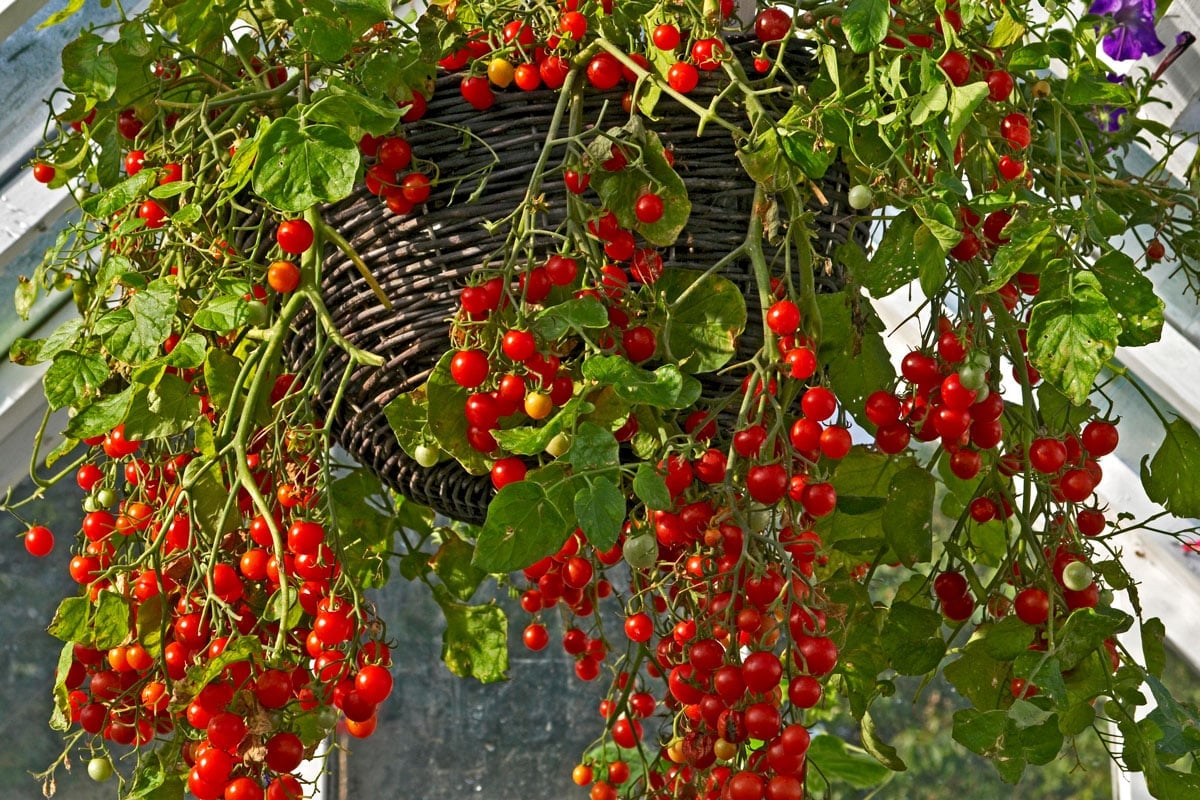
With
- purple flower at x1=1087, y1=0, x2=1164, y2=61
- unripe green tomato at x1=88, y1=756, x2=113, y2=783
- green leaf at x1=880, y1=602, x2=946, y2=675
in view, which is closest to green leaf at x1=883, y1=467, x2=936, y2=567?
green leaf at x1=880, y1=602, x2=946, y2=675

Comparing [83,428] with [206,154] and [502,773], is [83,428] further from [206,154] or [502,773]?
[502,773]

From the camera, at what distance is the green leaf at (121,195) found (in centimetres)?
68

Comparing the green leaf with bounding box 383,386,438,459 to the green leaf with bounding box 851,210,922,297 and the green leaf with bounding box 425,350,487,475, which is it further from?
the green leaf with bounding box 851,210,922,297

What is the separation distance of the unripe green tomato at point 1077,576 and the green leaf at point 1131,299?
12 centimetres

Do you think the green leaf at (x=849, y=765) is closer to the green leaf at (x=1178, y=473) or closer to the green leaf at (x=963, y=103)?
the green leaf at (x=1178, y=473)

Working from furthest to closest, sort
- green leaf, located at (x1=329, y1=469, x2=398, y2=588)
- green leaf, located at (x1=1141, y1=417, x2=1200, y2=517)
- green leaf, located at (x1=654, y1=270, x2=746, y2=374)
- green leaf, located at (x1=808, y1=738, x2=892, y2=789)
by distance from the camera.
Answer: green leaf, located at (x1=808, y1=738, x2=892, y2=789) < green leaf, located at (x1=329, y1=469, x2=398, y2=588) < green leaf, located at (x1=1141, y1=417, x2=1200, y2=517) < green leaf, located at (x1=654, y1=270, x2=746, y2=374)

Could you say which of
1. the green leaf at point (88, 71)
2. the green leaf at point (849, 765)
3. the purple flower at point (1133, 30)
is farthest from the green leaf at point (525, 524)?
the purple flower at point (1133, 30)

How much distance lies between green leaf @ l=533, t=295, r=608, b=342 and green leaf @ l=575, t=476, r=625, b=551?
0.07 meters

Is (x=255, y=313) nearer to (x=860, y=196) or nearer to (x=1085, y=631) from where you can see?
(x=860, y=196)

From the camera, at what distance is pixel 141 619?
66 centimetres

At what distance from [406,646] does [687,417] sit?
1222 millimetres

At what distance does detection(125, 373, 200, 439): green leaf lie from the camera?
673 millimetres

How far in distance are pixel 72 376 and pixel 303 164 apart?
0.19m

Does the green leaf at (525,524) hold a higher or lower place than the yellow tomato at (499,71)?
lower
